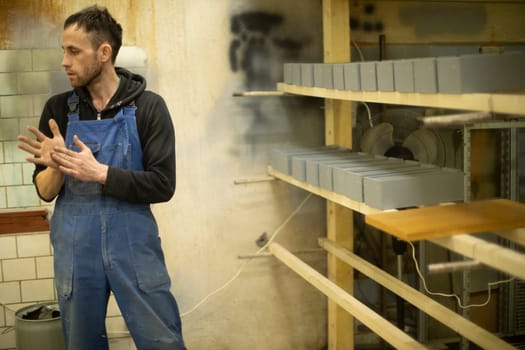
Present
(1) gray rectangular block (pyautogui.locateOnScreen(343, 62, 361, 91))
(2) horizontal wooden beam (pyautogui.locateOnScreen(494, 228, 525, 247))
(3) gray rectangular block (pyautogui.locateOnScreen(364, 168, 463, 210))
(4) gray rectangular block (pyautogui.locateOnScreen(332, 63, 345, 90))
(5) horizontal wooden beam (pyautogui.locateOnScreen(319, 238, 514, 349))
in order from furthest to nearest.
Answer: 1. (4) gray rectangular block (pyautogui.locateOnScreen(332, 63, 345, 90))
2. (1) gray rectangular block (pyautogui.locateOnScreen(343, 62, 361, 91))
3. (3) gray rectangular block (pyautogui.locateOnScreen(364, 168, 463, 210))
4. (5) horizontal wooden beam (pyautogui.locateOnScreen(319, 238, 514, 349))
5. (2) horizontal wooden beam (pyautogui.locateOnScreen(494, 228, 525, 247))

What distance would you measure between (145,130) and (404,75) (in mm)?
1122

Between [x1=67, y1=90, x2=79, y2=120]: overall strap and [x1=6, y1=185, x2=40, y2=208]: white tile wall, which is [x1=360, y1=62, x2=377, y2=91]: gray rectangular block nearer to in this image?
[x1=67, y1=90, x2=79, y2=120]: overall strap

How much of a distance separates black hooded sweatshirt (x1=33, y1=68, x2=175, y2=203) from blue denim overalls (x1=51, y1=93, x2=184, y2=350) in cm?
4

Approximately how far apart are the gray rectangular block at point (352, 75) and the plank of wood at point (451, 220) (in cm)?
96

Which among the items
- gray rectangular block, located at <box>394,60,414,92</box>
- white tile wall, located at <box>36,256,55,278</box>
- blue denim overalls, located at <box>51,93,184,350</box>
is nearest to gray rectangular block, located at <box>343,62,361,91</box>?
gray rectangular block, located at <box>394,60,414,92</box>

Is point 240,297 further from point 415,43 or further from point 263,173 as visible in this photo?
point 415,43

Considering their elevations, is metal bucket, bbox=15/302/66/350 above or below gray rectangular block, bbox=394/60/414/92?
below

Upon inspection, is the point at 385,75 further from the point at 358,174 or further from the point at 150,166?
the point at 150,166

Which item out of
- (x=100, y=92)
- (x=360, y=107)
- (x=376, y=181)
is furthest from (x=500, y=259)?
(x=360, y=107)

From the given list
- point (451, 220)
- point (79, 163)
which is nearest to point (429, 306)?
point (451, 220)

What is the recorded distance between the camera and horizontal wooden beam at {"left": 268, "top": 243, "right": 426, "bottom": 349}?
2.93 metres

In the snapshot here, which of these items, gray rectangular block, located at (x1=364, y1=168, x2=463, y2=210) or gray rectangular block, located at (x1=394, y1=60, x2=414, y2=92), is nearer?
gray rectangular block, located at (x1=394, y1=60, x2=414, y2=92)

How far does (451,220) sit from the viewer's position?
2.32 metres

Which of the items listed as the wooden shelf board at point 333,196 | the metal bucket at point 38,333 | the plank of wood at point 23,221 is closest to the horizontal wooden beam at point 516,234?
the wooden shelf board at point 333,196
